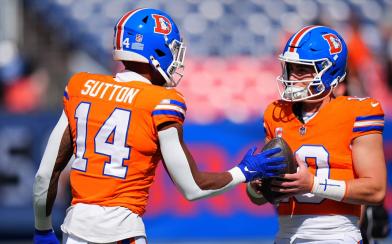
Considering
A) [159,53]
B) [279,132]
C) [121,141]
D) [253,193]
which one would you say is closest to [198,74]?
[253,193]

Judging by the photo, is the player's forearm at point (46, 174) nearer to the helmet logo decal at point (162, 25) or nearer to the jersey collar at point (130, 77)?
the jersey collar at point (130, 77)

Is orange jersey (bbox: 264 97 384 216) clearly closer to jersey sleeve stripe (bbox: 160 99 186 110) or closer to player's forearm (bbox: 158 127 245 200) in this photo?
player's forearm (bbox: 158 127 245 200)

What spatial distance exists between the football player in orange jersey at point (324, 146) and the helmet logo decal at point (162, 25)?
0.57 meters

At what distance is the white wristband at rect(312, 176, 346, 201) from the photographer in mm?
3547

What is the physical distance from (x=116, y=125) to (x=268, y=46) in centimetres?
744

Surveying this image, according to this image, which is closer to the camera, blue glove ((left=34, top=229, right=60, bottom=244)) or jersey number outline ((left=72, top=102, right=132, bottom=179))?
jersey number outline ((left=72, top=102, right=132, bottom=179))

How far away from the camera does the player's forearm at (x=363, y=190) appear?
3.56 metres

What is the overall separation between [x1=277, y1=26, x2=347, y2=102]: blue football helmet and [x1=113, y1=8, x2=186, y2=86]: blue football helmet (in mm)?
525

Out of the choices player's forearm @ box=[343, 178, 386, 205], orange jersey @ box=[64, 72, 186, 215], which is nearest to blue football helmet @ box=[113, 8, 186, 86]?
orange jersey @ box=[64, 72, 186, 215]

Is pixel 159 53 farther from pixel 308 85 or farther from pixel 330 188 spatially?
pixel 330 188

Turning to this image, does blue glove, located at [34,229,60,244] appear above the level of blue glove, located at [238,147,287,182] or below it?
below

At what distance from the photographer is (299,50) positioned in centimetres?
375

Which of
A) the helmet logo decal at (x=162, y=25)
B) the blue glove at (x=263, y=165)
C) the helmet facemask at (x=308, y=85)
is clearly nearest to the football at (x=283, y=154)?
the blue glove at (x=263, y=165)

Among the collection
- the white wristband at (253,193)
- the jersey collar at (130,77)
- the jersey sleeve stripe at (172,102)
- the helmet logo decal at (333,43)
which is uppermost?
the helmet logo decal at (333,43)
